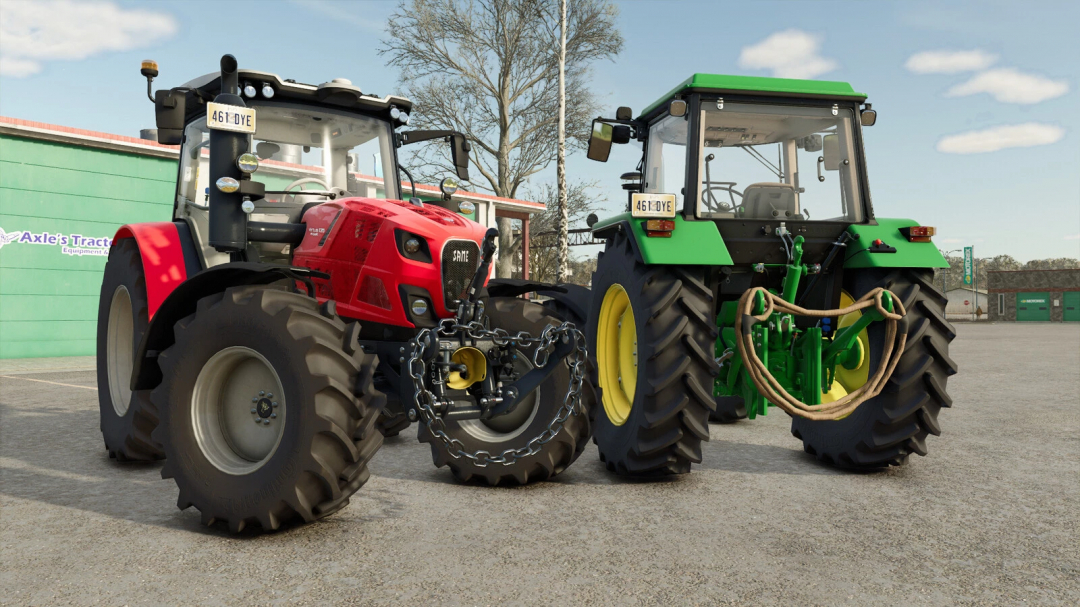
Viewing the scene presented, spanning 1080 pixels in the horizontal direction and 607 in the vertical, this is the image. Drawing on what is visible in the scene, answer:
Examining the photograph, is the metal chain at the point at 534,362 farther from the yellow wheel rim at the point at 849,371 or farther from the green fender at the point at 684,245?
the yellow wheel rim at the point at 849,371

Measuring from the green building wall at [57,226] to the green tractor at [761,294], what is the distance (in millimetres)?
11608

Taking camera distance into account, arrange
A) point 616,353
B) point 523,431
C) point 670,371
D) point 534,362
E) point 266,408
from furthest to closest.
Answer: point 616,353 < point 523,431 < point 670,371 < point 534,362 < point 266,408

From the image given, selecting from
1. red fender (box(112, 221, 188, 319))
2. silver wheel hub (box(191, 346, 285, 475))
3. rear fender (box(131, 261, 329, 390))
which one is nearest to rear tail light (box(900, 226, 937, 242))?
rear fender (box(131, 261, 329, 390))

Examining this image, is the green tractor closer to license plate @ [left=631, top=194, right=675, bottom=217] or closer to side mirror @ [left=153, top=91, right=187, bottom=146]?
license plate @ [left=631, top=194, right=675, bottom=217]

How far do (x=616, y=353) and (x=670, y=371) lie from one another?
3.62 feet

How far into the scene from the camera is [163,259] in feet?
16.5

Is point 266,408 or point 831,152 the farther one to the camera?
point 831,152

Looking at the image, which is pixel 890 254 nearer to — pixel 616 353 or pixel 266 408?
pixel 616 353

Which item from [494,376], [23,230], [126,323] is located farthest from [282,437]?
[23,230]

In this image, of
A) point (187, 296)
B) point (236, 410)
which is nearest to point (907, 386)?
point (236, 410)

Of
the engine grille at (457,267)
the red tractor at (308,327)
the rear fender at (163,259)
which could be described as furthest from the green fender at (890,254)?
the rear fender at (163,259)

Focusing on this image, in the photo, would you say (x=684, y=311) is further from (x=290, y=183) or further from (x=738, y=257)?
(x=290, y=183)

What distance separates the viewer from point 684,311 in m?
4.39

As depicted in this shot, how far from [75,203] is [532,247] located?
1848 centimetres
